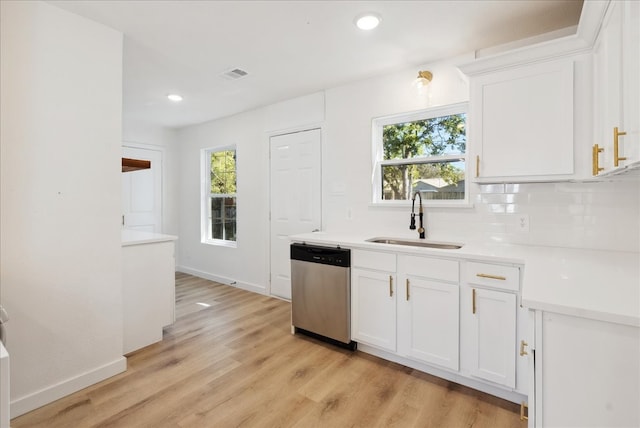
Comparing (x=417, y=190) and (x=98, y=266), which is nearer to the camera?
(x=98, y=266)

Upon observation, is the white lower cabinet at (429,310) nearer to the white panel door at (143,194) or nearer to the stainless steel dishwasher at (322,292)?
the stainless steel dishwasher at (322,292)

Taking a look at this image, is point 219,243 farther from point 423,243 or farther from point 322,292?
point 423,243

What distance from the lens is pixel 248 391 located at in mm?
2100

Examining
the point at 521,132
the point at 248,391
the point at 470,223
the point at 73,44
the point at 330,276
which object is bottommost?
the point at 248,391

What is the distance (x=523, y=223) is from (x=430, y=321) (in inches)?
40.5

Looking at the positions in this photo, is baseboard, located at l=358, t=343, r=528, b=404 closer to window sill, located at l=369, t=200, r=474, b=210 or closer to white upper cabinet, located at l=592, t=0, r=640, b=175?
window sill, located at l=369, t=200, r=474, b=210

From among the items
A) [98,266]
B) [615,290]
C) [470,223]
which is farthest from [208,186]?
[615,290]

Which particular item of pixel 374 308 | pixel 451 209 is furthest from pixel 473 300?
pixel 451 209

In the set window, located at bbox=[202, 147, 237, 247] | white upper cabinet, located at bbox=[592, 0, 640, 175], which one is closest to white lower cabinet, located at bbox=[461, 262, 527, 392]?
white upper cabinet, located at bbox=[592, 0, 640, 175]

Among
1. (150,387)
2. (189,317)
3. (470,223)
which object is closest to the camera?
(150,387)

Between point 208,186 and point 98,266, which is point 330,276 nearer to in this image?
point 98,266

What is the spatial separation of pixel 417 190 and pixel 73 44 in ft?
9.41

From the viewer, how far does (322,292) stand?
2.73 metres

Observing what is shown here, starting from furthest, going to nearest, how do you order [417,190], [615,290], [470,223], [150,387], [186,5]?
1. [417,190]
2. [470,223]
3. [150,387]
4. [186,5]
5. [615,290]
